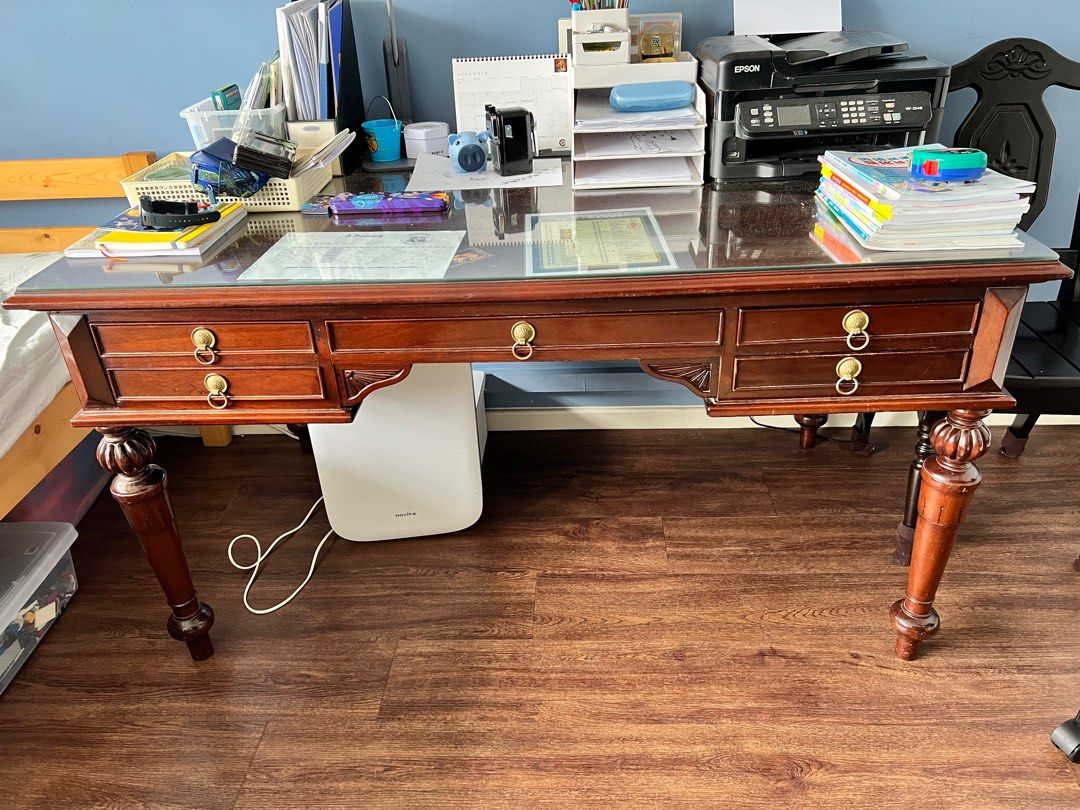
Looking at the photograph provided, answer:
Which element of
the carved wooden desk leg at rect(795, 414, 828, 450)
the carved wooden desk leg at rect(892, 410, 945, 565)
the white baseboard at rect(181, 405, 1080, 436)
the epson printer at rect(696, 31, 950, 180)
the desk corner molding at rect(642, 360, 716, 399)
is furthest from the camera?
the white baseboard at rect(181, 405, 1080, 436)

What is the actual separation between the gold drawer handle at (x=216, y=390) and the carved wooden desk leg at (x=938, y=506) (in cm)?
115

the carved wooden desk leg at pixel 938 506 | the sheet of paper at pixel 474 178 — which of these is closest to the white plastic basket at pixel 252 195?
the sheet of paper at pixel 474 178

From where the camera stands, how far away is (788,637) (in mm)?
1625

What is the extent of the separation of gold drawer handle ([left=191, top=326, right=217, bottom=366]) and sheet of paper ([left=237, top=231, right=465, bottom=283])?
0.11 metres

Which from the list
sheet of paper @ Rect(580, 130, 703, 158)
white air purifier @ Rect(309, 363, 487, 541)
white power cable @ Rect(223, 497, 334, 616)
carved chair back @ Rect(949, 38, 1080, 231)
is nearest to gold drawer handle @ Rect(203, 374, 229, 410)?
white air purifier @ Rect(309, 363, 487, 541)

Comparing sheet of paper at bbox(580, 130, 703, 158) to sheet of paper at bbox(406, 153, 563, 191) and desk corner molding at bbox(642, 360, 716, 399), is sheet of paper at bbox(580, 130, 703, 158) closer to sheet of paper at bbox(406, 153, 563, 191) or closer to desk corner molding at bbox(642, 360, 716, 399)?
sheet of paper at bbox(406, 153, 563, 191)

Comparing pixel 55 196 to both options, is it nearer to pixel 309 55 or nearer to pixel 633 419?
pixel 309 55

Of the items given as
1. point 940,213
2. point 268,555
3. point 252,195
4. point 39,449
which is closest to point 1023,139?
point 940,213

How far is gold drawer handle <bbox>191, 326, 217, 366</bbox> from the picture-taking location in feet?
4.22

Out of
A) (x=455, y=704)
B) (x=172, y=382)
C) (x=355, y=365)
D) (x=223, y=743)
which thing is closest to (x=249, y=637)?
(x=223, y=743)

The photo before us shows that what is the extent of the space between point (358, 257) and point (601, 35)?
685 millimetres

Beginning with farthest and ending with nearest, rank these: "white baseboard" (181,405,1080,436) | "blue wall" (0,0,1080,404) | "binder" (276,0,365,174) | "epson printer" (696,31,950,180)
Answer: "white baseboard" (181,405,1080,436), "blue wall" (0,0,1080,404), "binder" (276,0,365,174), "epson printer" (696,31,950,180)

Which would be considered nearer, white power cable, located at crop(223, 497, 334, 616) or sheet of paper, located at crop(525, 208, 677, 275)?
sheet of paper, located at crop(525, 208, 677, 275)

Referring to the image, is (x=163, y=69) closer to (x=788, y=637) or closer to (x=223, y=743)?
(x=223, y=743)
